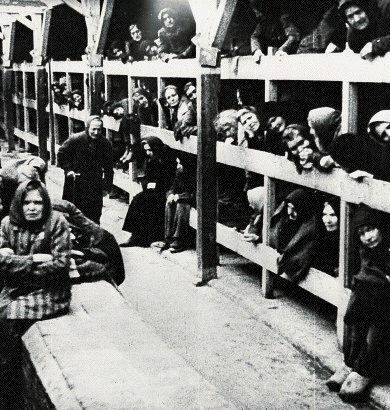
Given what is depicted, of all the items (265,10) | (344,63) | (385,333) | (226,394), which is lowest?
(226,394)

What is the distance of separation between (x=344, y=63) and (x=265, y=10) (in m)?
2.75

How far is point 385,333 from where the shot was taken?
5898mm

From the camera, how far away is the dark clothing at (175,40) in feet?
36.6

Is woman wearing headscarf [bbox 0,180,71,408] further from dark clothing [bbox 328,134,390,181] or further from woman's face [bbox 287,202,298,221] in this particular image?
woman's face [bbox 287,202,298,221]

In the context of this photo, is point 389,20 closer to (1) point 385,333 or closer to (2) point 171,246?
(1) point 385,333

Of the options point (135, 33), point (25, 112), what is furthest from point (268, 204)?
point (25, 112)

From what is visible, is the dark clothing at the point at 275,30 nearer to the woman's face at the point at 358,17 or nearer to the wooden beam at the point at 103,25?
the woman's face at the point at 358,17

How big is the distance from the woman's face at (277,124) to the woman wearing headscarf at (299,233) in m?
0.74

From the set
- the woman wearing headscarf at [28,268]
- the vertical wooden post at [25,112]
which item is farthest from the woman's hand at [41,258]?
the vertical wooden post at [25,112]

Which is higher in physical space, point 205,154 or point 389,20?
point 389,20

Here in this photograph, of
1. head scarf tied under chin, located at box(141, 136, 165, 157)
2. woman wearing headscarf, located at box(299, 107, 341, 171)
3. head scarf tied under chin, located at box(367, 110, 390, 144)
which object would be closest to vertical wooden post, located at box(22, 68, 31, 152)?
head scarf tied under chin, located at box(141, 136, 165, 157)

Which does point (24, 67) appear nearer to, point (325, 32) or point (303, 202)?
point (325, 32)

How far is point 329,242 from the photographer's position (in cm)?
745

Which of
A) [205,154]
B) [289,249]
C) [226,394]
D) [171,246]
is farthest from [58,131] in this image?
[226,394]
